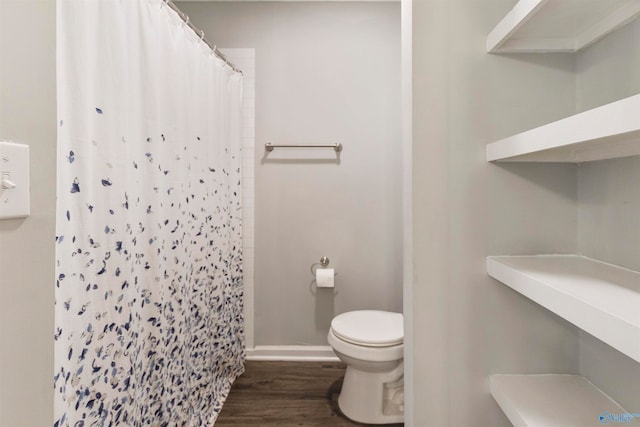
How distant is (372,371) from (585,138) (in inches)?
56.3

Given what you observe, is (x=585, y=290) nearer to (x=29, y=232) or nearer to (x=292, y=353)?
(x=29, y=232)

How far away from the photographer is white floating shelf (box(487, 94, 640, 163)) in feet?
1.78

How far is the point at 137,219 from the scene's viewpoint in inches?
46.2

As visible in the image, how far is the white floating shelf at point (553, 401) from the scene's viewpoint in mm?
799

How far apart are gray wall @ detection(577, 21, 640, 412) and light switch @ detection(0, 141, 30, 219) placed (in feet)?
3.86

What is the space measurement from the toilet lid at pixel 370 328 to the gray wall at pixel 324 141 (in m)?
0.42

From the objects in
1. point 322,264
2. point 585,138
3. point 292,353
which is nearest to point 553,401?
point 585,138

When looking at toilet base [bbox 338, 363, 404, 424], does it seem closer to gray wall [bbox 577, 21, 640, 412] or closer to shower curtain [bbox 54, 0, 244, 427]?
shower curtain [bbox 54, 0, 244, 427]

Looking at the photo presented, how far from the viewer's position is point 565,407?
2.79 ft

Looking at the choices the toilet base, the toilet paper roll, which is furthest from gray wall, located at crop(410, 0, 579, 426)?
the toilet paper roll

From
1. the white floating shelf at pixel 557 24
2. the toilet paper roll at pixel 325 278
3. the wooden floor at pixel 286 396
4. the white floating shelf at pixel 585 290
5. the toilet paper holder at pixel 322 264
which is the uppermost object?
the white floating shelf at pixel 557 24

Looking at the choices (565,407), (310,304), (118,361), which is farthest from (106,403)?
(310,304)

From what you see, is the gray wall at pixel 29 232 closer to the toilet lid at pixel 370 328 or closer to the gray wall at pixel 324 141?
the toilet lid at pixel 370 328

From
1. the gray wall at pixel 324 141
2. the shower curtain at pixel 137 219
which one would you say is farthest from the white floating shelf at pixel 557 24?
the gray wall at pixel 324 141
